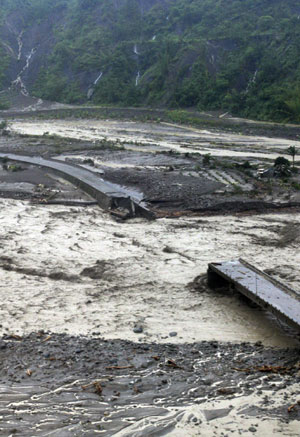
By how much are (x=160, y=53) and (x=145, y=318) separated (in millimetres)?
51317

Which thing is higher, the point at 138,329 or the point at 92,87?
the point at 92,87

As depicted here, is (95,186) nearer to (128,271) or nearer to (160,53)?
(128,271)

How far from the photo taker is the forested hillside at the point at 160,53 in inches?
1761

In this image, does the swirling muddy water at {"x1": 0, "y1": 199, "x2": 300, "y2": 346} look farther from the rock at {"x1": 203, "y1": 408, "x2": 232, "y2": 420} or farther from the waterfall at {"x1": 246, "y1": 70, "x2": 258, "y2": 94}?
the waterfall at {"x1": 246, "y1": 70, "x2": 258, "y2": 94}

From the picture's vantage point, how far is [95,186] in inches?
667

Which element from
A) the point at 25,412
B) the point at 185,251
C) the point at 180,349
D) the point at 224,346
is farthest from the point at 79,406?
the point at 185,251

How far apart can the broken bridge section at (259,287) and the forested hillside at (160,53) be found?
30.5 meters

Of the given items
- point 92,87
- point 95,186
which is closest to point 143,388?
point 95,186

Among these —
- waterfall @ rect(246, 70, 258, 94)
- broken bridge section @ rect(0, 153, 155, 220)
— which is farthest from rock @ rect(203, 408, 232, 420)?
waterfall @ rect(246, 70, 258, 94)

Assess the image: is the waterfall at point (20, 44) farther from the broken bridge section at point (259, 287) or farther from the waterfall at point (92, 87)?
the broken bridge section at point (259, 287)

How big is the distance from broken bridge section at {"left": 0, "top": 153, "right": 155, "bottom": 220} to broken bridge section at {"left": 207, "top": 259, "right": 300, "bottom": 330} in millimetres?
5079

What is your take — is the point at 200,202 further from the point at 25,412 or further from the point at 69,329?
the point at 25,412

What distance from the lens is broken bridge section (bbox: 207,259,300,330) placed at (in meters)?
7.85

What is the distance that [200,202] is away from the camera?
15.5 metres
